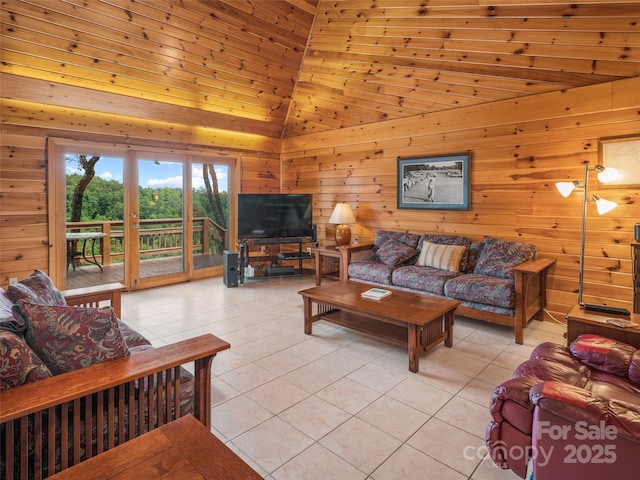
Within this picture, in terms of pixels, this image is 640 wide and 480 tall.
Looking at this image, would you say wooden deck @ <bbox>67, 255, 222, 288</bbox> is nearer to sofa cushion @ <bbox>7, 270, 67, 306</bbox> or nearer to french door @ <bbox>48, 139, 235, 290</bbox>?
french door @ <bbox>48, 139, 235, 290</bbox>

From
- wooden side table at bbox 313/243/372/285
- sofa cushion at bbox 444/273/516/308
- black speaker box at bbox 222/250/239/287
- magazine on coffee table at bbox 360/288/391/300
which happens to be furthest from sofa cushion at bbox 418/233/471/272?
black speaker box at bbox 222/250/239/287

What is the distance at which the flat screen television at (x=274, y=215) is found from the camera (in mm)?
5750

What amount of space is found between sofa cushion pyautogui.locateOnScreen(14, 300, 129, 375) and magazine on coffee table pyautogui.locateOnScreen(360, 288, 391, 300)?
86.0 inches

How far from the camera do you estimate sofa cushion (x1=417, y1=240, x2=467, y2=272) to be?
13.7ft

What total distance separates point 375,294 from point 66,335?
2.38m

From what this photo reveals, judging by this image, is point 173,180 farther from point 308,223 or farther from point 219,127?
point 308,223

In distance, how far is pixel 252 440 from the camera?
1969 millimetres

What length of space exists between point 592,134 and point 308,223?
3.87 meters

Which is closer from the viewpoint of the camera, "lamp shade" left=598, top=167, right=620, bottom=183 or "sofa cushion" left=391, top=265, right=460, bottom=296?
"lamp shade" left=598, top=167, right=620, bottom=183

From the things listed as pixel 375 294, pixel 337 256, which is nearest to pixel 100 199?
pixel 337 256

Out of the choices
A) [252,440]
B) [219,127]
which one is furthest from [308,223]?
[252,440]

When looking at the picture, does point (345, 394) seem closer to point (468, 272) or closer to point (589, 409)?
point (589, 409)

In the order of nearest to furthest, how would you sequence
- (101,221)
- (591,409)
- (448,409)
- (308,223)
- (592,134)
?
(591,409), (448,409), (592,134), (101,221), (308,223)

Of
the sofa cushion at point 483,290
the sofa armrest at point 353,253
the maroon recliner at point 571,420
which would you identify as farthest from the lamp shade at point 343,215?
the maroon recliner at point 571,420
